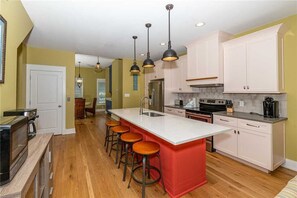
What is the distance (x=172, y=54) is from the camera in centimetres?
229

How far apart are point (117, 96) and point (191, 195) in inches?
200

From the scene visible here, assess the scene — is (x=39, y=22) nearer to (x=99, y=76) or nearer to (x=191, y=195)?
(x=191, y=195)

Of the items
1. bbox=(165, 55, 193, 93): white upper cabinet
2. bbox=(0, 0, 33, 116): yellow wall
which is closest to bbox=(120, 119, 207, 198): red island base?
bbox=(0, 0, 33, 116): yellow wall

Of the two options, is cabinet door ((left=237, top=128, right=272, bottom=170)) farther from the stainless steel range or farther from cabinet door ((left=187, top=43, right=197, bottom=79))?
cabinet door ((left=187, top=43, right=197, bottom=79))

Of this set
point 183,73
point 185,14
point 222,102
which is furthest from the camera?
point 183,73

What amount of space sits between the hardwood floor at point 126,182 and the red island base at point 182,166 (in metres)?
0.10

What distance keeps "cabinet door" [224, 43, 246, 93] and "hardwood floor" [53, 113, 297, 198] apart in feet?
4.82

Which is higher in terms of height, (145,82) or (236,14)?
(236,14)

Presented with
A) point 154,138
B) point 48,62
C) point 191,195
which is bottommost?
point 191,195

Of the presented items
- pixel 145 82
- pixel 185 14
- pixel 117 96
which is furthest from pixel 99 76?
Result: pixel 185 14

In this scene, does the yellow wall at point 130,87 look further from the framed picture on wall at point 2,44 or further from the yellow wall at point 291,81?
the yellow wall at point 291,81

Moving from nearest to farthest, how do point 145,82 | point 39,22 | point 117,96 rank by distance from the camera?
point 39,22 < point 145,82 < point 117,96

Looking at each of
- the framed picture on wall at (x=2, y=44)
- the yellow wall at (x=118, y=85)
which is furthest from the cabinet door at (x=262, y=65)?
the yellow wall at (x=118, y=85)

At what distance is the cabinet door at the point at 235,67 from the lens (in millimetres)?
2883
